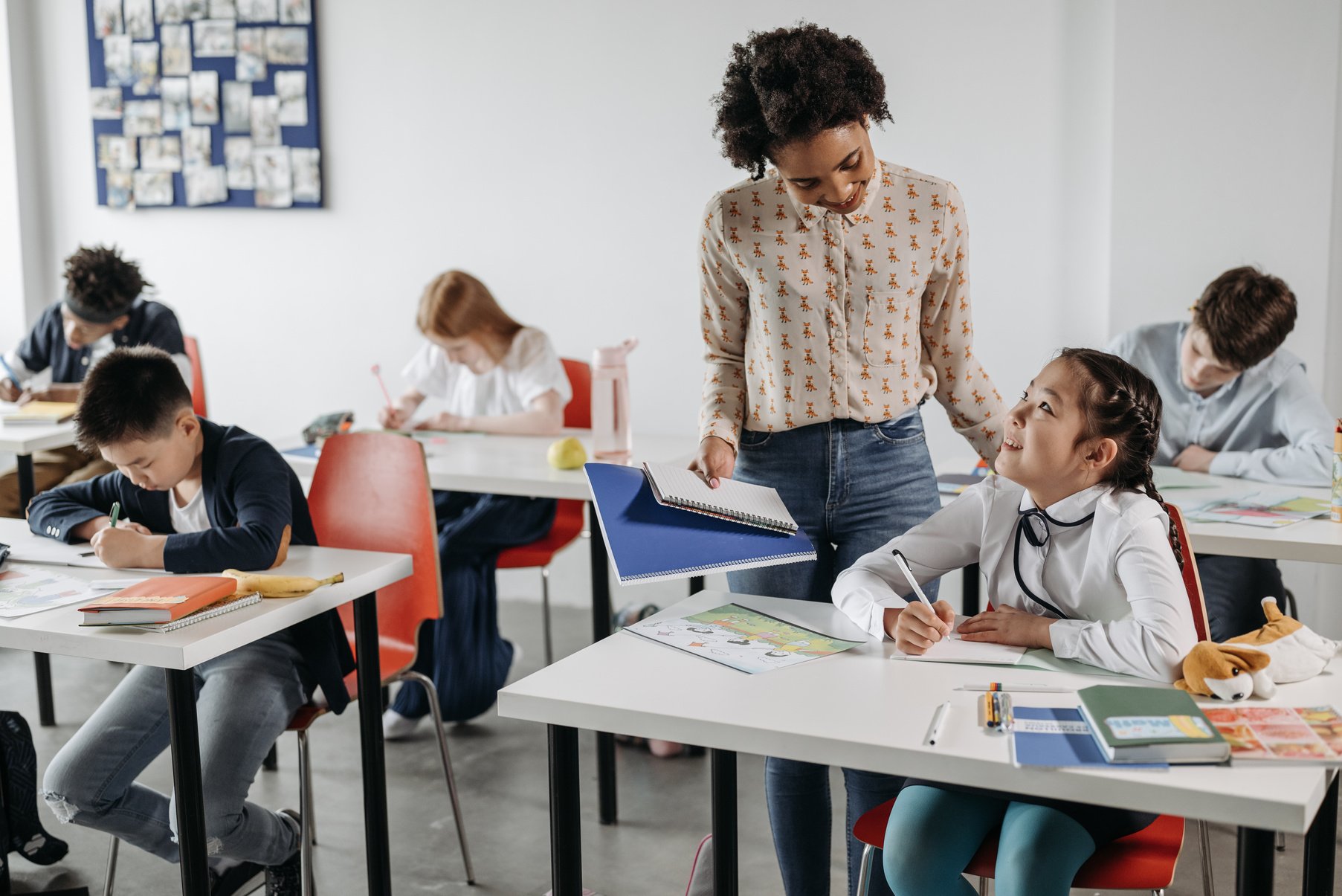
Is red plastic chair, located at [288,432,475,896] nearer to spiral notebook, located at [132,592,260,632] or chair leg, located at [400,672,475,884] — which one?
chair leg, located at [400,672,475,884]

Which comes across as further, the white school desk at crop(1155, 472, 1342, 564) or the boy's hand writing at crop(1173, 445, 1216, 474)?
the boy's hand writing at crop(1173, 445, 1216, 474)

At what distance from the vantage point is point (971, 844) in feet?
4.99

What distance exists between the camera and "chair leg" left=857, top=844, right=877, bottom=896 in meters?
1.68

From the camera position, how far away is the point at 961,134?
142 inches

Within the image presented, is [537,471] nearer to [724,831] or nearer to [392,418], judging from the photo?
[392,418]

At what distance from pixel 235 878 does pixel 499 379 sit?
5.80 ft

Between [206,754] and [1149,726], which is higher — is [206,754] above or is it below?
below

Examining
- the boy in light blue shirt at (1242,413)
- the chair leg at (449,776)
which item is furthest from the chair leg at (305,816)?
the boy in light blue shirt at (1242,413)

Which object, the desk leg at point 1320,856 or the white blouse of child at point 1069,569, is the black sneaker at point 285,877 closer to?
the white blouse of child at point 1069,569

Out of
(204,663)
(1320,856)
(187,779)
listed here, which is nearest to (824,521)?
(1320,856)

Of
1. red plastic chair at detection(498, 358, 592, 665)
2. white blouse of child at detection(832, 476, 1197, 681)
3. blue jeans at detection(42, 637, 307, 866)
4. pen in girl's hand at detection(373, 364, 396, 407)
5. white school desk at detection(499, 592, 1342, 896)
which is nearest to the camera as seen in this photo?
white school desk at detection(499, 592, 1342, 896)

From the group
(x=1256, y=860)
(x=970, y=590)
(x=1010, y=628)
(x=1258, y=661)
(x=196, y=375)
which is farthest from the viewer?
(x=196, y=375)

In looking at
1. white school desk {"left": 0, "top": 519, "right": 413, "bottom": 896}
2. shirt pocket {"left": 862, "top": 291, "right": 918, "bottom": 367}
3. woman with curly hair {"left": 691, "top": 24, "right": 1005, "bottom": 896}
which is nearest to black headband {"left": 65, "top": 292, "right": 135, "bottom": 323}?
white school desk {"left": 0, "top": 519, "right": 413, "bottom": 896}

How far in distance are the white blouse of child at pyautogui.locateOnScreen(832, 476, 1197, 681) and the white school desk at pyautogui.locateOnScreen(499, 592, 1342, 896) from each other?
5cm
